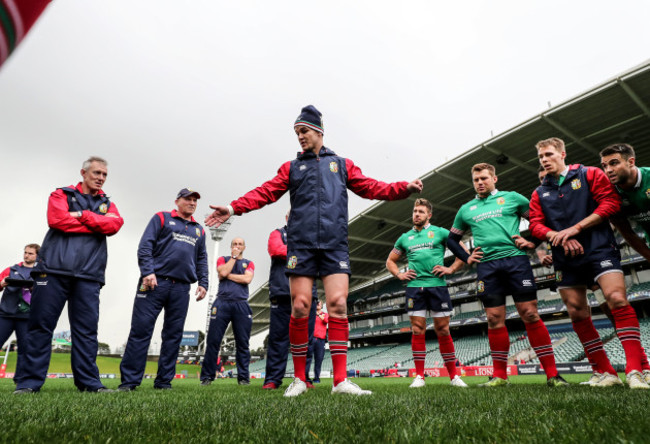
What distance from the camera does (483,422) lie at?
1585 mm

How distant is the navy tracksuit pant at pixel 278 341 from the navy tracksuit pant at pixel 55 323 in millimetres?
1985

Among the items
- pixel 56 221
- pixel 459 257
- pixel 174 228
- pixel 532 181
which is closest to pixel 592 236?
pixel 459 257

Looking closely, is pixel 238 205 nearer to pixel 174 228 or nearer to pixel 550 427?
pixel 174 228

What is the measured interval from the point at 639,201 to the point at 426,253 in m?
2.79

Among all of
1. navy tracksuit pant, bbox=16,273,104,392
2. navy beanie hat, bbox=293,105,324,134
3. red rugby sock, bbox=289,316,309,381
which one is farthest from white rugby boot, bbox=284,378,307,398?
navy beanie hat, bbox=293,105,324,134

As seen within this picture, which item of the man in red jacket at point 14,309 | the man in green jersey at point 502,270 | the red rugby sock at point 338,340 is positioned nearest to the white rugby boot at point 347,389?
the red rugby sock at point 338,340

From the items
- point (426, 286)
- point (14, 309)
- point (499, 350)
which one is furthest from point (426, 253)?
point (14, 309)

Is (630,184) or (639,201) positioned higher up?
(630,184)

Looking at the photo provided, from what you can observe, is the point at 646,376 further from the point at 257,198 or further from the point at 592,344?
the point at 257,198

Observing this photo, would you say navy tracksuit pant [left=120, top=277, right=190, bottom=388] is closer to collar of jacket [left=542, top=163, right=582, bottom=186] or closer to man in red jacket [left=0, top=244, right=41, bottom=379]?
man in red jacket [left=0, top=244, right=41, bottom=379]

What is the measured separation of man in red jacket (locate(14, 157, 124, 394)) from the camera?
12.3 feet

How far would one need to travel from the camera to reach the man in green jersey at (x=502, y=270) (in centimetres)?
430

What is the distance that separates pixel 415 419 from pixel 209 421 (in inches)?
34.8

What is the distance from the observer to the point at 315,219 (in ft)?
11.3
